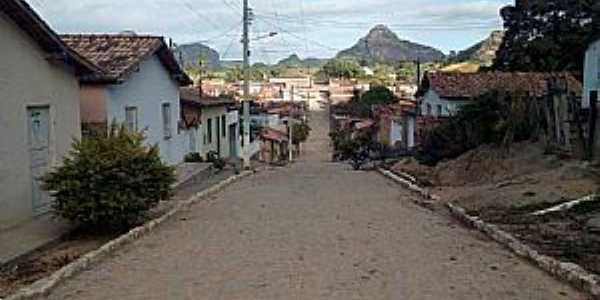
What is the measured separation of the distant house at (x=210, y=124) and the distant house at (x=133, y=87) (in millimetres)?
4186

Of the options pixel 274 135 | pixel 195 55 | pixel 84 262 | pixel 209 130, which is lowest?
pixel 274 135

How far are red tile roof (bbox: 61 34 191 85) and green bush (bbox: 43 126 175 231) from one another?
26.5 ft

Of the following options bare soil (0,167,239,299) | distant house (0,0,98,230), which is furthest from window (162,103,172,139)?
bare soil (0,167,239,299)

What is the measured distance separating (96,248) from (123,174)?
1.57m

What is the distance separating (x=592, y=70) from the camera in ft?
102

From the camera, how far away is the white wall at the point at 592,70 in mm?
30094

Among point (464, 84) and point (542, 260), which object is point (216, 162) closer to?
point (464, 84)

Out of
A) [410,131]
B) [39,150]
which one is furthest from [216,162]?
[410,131]

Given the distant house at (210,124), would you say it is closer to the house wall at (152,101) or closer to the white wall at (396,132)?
the house wall at (152,101)

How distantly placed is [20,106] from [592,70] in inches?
922

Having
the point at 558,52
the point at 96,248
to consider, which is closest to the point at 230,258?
the point at 96,248

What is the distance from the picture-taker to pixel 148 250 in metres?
11.7

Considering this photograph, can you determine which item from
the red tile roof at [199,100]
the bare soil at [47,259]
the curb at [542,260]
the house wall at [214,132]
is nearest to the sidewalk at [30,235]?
the bare soil at [47,259]

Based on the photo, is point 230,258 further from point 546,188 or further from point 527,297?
point 546,188
